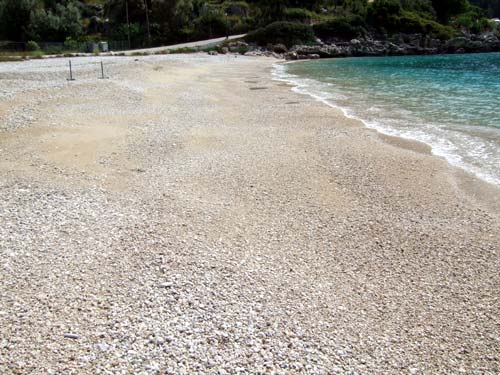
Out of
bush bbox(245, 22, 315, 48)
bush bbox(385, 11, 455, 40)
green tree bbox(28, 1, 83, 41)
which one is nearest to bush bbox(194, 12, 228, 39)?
bush bbox(245, 22, 315, 48)

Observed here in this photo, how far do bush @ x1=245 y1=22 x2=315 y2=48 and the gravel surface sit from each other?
6950cm

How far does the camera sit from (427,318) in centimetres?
534

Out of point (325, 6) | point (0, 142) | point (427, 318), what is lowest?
point (427, 318)

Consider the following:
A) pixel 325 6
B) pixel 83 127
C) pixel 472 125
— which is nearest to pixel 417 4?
pixel 325 6

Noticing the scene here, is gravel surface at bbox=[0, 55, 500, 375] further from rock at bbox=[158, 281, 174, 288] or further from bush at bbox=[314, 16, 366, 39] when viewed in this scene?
bush at bbox=[314, 16, 366, 39]

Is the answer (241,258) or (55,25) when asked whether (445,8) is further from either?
(241,258)

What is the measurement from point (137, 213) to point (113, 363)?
3.91m

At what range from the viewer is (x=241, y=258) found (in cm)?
654

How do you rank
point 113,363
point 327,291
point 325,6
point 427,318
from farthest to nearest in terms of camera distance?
point 325,6 < point 327,291 < point 427,318 < point 113,363

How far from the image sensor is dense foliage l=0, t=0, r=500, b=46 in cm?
6744

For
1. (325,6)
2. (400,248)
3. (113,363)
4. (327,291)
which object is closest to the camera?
(113,363)

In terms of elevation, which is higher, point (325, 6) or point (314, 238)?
point (325, 6)

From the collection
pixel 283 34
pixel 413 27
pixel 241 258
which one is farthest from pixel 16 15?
pixel 413 27

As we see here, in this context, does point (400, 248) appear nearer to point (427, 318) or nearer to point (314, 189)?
point (427, 318)
